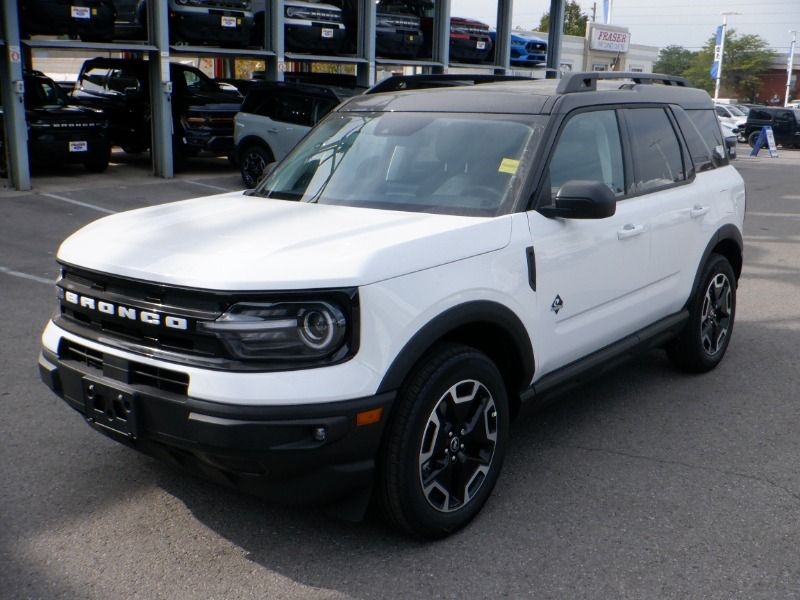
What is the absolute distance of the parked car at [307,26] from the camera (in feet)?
53.7

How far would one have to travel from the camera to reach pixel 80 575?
3146 mm

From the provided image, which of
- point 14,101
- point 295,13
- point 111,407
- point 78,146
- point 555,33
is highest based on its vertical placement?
point 555,33

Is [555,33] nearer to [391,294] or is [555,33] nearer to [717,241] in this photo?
[717,241]

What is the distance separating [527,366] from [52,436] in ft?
8.14

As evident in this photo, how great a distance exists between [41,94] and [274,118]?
385 cm

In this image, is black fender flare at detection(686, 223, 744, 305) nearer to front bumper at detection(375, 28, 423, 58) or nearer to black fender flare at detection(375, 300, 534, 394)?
black fender flare at detection(375, 300, 534, 394)

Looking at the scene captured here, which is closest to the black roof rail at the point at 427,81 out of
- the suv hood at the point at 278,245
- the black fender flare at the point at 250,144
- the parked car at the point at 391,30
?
the suv hood at the point at 278,245

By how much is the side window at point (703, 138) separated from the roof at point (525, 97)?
26 cm

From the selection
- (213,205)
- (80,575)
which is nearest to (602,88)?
(213,205)

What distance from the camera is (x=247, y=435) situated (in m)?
2.85

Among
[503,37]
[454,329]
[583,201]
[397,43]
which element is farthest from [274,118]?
[454,329]

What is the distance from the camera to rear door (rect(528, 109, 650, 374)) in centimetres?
385

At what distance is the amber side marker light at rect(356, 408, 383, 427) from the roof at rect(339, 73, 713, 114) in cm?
181

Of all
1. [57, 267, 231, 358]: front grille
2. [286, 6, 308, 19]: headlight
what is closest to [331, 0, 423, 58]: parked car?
[286, 6, 308, 19]: headlight
